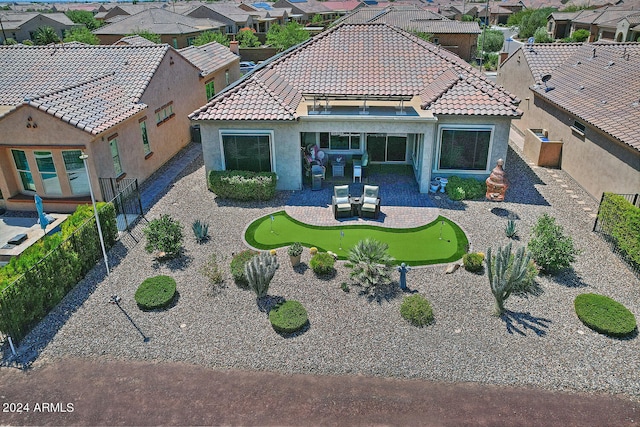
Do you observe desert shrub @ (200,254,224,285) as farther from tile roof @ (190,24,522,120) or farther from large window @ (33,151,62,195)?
large window @ (33,151,62,195)

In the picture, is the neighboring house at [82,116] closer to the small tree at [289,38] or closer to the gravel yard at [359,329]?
the gravel yard at [359,329]

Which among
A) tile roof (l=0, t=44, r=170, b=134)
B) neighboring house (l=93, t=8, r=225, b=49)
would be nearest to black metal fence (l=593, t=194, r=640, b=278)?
tile roof (l=0, t=44, r=170, b=134)

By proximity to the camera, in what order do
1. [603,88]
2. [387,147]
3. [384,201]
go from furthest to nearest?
[387,147], [603,88], [384,201]

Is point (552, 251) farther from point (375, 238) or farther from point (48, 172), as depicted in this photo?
point (48, 172)

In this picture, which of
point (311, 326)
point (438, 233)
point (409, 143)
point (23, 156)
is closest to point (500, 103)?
point (409, 143)

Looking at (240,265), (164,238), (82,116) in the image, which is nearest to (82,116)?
(82,116)

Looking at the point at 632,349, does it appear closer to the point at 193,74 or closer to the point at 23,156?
the point at 23,156

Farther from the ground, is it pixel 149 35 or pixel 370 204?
pixel 149 35
